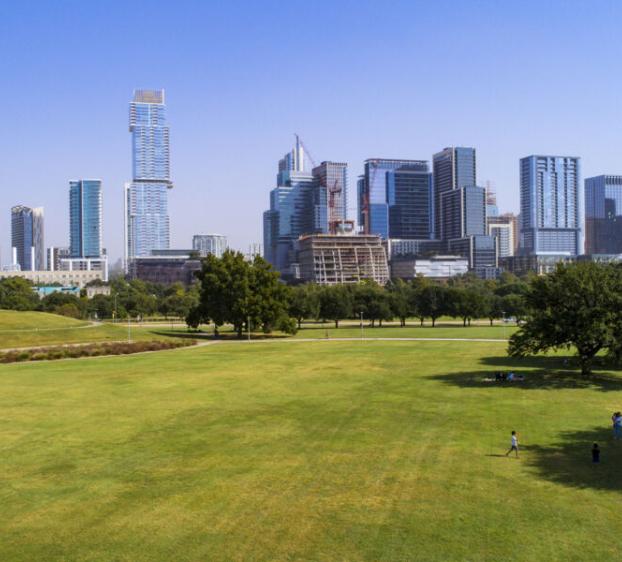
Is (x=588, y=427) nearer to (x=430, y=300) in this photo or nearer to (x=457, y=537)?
(x=457, y=537)

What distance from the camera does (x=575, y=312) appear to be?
57.7 meters

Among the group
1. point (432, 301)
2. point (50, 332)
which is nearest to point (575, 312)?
point (50, 332)

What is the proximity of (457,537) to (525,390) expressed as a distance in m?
32.2

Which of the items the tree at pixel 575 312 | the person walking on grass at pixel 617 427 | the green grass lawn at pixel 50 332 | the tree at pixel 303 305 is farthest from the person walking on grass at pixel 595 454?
the tree at pixel 303 305

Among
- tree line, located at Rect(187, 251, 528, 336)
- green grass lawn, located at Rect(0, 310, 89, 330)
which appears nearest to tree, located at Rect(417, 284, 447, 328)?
tree line, located at Rect(187, 251, 528, 336)

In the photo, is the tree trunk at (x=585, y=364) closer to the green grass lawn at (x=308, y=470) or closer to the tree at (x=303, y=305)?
the green grass lawn at (x=308, y=470)

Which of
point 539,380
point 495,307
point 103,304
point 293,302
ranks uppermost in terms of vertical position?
point 293,302

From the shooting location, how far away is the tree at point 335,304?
144625 mm

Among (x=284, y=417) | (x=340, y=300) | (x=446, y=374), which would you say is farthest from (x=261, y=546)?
(x=340, y=300)

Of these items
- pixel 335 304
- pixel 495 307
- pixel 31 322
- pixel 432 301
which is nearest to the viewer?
pixel 31 322

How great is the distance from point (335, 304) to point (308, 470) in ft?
370

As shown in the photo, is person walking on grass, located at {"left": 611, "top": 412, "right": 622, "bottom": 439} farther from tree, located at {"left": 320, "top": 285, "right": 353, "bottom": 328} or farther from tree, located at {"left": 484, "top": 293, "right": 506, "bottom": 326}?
tree, located at {"left": 484, "top": 293, "right": 506, "bottom": 326}

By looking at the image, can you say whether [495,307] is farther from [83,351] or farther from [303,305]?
[83,351]

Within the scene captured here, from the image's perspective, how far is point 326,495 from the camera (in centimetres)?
2858
